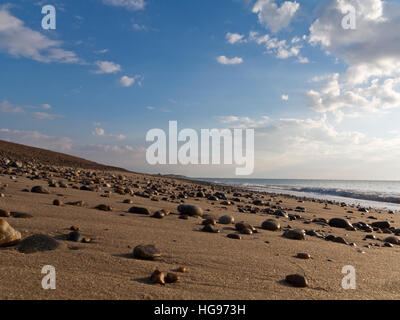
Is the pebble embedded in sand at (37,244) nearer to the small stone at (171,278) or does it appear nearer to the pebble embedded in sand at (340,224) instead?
the small stone at (171,278)

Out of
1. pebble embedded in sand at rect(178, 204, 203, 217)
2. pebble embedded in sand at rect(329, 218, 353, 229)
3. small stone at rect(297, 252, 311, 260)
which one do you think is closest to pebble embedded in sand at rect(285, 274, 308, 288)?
small stone at rect(297, 252, 311, 260)

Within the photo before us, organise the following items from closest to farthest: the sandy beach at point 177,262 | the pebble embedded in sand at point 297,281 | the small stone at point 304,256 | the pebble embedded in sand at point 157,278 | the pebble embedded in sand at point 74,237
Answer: the sandy beach at point 177,262 → the pebble embedded in sand at point 157,278 → the pebble embedded in sand at point 297,281 → the pebble embedded in sand at point 74,237 → the small stone at point 304,256

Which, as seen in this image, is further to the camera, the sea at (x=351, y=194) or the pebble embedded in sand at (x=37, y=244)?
the sea at (x=351, y=194)

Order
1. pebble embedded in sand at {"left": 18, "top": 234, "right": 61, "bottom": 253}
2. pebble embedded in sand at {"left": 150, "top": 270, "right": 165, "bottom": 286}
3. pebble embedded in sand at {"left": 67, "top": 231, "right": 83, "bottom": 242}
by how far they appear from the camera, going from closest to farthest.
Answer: pebble embedded in sand at {"left": 150, "top": 270, "right": 165, "bottom": 286}, pebble embedded in sand at {"left": 18, "top": 234, "right": 61, "bottom": 253}, pebble embedded in sand at {"left": 67, "top": 231, "right": 83, "bottom": 242}

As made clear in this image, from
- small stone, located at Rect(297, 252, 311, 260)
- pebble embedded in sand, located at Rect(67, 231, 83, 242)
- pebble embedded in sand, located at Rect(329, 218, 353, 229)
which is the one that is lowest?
pebble embedded in sand, located at Rect(329, 218, 353, 229)

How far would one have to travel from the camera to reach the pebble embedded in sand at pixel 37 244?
2.52 m

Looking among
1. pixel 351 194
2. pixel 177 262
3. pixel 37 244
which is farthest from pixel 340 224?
pixel 351 194

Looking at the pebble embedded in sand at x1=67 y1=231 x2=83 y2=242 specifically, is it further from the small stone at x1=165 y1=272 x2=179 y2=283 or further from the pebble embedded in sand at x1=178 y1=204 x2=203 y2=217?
the pebble embedded in sand at x1=178 y1=204 x2=203 y2=217

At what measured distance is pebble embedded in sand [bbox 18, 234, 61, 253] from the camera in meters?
2.52

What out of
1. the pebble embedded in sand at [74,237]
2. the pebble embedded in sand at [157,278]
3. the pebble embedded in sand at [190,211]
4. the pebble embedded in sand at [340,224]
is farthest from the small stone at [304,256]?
the pebble embedded in sand at [340,224]

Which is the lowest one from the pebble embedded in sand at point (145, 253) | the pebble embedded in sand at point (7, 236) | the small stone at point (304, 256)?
the small stone at point (304, 256)

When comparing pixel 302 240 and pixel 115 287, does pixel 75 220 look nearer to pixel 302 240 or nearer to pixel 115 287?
pixel 115 287

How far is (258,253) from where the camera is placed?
3.28 meters
